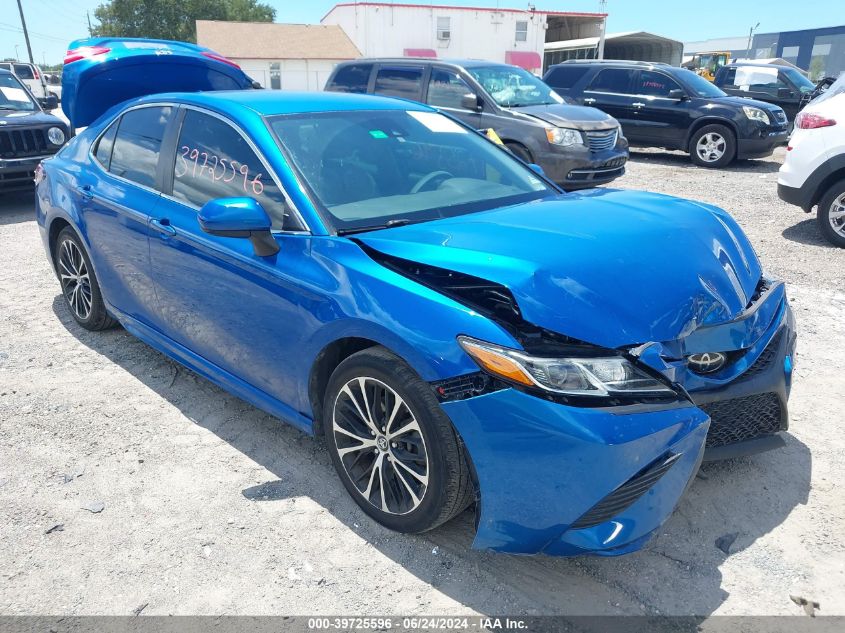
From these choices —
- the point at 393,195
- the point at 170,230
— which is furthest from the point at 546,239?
the point at 170,230

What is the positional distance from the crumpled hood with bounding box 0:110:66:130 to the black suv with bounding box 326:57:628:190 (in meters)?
4.35

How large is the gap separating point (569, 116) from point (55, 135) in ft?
23.5

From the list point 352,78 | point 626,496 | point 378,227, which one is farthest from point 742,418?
point 352,78

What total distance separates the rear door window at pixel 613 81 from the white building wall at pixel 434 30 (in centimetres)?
3068

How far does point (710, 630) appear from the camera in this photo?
2.26 metres

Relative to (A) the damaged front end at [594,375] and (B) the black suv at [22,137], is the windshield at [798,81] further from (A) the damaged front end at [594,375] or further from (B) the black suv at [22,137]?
(A) the damaged front end at [594,375]

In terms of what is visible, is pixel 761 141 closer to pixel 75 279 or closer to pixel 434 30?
pixel 75 279

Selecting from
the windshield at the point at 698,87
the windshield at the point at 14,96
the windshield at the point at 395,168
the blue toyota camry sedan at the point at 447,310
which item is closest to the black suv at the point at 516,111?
the windshield at the point at 698,87

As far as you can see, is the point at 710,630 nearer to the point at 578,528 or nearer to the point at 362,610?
the point at 578,528

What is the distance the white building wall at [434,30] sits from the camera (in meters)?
42.6

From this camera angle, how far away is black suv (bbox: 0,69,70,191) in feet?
28.6

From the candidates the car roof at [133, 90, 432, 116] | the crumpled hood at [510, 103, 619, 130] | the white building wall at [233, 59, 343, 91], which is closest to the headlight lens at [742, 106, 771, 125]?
the crumpled hood at [510, 103, 619, 130]

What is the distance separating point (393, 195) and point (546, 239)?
0.88m

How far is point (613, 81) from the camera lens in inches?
518
